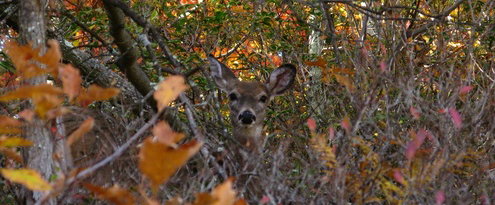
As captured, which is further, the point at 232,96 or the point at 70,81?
the point at 232,96

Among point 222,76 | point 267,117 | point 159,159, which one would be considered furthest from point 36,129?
point 267,117

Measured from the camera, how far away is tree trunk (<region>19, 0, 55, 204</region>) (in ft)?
10.4

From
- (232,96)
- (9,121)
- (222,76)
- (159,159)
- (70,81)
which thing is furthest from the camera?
(222,76)

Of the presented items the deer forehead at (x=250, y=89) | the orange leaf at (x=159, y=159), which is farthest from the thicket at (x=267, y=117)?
the deer forehead at (x=250, y=89)

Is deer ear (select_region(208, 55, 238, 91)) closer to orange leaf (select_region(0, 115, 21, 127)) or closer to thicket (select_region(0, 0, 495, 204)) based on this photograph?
thicket (select_region(0, 0, 495, 204))

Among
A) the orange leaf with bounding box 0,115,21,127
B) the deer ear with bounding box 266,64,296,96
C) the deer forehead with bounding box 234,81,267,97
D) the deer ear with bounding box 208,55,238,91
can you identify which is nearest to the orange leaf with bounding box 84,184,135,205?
the orange leaf with bounding box 0,115,21,127

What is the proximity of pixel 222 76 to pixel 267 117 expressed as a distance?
701 mm

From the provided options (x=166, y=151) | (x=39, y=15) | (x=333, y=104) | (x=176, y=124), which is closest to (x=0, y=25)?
(x=176, y=124)

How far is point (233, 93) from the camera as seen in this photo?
754 cm

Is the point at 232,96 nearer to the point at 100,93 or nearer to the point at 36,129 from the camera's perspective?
the point at 36,129

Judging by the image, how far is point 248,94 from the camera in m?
7.43

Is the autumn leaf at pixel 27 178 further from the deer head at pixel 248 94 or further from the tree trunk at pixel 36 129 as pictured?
the deer head at pixel 248 94

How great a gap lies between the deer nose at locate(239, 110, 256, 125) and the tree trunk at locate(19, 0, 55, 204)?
351 centimetres

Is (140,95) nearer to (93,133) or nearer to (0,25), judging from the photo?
(93,133)
